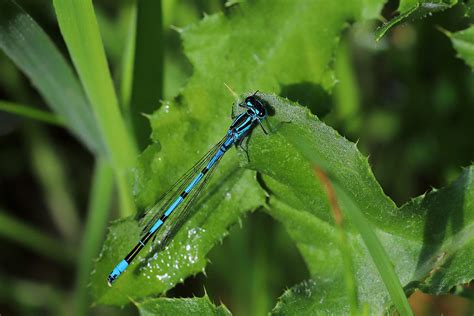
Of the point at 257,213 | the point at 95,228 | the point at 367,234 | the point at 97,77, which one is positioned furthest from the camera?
the point at 257,213

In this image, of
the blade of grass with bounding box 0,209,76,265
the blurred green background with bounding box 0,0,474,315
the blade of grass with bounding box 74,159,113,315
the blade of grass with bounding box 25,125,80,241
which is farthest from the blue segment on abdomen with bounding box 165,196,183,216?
the blade of grass with bounding box 25,125,80,241

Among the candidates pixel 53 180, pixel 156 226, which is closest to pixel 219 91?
pixel 156 226

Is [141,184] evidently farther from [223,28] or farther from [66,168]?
[66,168]

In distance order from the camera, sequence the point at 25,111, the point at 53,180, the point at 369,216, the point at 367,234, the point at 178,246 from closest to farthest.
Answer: the point at 367,234 → the point at 369,216 → the point at 178,246 → the point at 25,111 → the point at 53,180

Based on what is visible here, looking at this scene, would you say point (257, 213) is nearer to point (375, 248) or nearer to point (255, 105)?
point (255, 105)

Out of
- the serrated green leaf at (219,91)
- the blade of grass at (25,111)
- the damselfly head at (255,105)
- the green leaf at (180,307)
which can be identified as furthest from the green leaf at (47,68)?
the green leaf at (180,307)

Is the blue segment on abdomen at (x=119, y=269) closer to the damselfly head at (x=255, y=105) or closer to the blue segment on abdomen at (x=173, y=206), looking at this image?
the blue segment on abdomen at (x=173, y=206)

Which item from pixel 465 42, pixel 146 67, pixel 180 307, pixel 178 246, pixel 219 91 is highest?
pixel 146 67
